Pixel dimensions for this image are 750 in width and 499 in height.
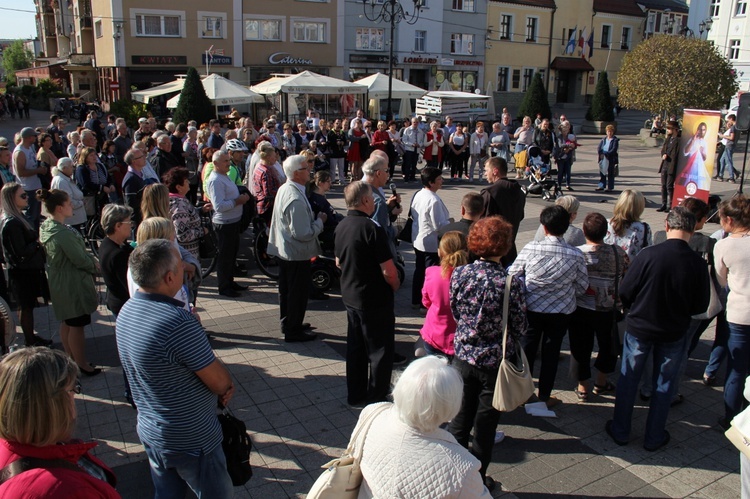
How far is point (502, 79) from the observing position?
1797 inches

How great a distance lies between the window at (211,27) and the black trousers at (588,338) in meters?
34.2

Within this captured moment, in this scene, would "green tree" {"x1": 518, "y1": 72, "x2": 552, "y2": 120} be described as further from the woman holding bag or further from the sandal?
the woman holding bag

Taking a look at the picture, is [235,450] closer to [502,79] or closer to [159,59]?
[159,59]

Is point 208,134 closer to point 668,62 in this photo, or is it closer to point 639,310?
point 639,310

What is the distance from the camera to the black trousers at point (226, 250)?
738cm

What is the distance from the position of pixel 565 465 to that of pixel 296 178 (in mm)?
3494

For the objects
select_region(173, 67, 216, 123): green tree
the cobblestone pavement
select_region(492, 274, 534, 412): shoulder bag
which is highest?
select_region(173, 67, 216, 123): green tree

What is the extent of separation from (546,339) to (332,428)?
1815 mm

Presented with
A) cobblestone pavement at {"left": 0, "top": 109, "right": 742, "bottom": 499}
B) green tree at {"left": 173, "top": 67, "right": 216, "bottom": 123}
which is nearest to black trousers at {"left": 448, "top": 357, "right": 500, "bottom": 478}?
cobblestone pavement at {"left": 0, "top": 109, "right": 742, "bottom": 499}

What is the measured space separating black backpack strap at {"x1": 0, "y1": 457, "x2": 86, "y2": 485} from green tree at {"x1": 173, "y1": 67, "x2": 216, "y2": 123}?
18.8 meters

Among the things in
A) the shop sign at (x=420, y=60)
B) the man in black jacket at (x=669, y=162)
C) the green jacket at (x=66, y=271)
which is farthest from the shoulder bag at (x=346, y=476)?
the shop sign at (x=420, y=60)

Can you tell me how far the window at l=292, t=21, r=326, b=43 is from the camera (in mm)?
37062

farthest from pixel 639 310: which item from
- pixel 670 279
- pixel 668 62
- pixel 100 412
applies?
pixel 668 62

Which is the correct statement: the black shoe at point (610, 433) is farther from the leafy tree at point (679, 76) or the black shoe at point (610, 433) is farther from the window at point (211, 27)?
the window at point (211, 27)
